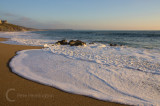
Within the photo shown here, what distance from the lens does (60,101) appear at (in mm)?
2561

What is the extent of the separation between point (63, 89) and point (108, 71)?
Answer: 217 cm

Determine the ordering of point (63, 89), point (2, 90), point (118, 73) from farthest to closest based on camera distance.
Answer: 1. point (118, 73)
2. point (63, 89)
3. point (2, 90)

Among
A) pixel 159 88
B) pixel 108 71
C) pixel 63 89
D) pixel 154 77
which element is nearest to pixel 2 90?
pixel 63 89

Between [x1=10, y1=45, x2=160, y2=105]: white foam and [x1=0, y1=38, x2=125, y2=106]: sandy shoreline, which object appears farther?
[x1=10, y1=45, x2=160, y2=105]: white foam

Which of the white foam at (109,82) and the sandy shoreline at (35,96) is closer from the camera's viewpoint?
the sandy shoreline at (35,96)

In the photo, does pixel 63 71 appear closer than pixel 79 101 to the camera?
No

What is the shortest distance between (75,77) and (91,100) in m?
1.30

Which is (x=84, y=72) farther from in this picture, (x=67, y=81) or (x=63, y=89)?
(x=63, y=89)

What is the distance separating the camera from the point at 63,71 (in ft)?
14.3

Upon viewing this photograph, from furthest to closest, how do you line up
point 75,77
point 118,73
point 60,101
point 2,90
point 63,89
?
point 118,73 < point 75,77 < point 63,89 < point 2,90 < point 60,101

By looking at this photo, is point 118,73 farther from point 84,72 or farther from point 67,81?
point 67,81

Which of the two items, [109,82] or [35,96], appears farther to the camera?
[109,82]

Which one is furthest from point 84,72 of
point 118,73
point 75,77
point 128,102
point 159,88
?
point 159,88

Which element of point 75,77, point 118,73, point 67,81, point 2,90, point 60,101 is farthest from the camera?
point 118,73
